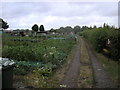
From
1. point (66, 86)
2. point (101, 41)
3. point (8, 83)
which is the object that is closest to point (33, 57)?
point (66, 86)

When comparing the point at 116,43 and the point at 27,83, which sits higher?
the point at 116,43

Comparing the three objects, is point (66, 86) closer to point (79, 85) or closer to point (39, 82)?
point (79, 85)

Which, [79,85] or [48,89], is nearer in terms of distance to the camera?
[48,89]

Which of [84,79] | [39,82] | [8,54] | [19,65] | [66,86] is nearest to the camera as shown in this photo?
[66,86]

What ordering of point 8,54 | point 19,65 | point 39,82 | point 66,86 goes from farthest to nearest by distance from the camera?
point 8,54, point 19,65, point 39,82, point 66,86

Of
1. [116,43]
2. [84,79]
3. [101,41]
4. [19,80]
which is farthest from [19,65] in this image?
[101,41]

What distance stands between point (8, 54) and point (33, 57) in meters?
1.52

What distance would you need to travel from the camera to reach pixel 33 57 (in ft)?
40.9

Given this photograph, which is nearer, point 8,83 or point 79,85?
point 8,83

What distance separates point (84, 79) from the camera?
8852mm

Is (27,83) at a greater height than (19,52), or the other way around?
(19,52)

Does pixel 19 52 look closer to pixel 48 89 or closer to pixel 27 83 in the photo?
pixel 27 83

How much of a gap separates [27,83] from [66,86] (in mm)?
1583

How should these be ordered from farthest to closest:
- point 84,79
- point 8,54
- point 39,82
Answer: point 8,54 < point 84,79 < point 39,82
